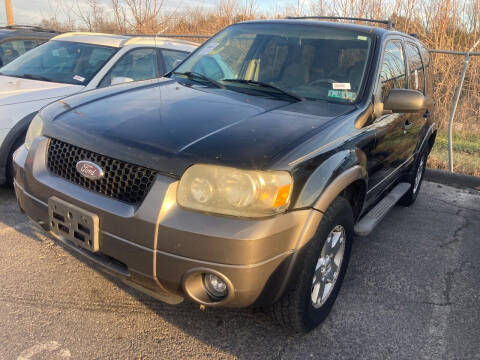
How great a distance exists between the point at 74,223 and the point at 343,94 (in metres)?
1.97

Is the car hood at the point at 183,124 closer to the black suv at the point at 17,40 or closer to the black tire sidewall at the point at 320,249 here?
the black tire sidewall at the point at 320,249

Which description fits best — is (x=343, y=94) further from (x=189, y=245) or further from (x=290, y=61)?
(x=189, y=245)

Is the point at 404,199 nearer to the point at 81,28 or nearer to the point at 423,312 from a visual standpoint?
the point at 423,312

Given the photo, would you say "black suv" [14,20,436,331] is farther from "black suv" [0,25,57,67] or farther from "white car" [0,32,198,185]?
"black suv" [0,25,57,67]

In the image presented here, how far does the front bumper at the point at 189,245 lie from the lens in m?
1.95

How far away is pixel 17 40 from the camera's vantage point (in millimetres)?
6820

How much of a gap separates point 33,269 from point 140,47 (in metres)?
3.24

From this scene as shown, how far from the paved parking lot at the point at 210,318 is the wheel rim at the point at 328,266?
22 centimetres

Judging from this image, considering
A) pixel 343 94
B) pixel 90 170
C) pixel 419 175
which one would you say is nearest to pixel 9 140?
pixel 90 170

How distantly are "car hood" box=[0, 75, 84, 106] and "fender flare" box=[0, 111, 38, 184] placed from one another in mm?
205

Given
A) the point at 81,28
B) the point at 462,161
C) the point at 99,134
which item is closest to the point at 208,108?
the point at 99,134

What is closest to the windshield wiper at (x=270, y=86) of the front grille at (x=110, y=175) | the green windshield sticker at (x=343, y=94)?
the green windshield sticker at (x=343, y=94)

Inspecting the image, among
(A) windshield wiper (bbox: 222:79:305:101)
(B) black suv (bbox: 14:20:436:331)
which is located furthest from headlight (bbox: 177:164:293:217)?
(A) windshield wiper (bbox: 222:79:305:101)

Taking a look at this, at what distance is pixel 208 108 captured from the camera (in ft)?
8.57
